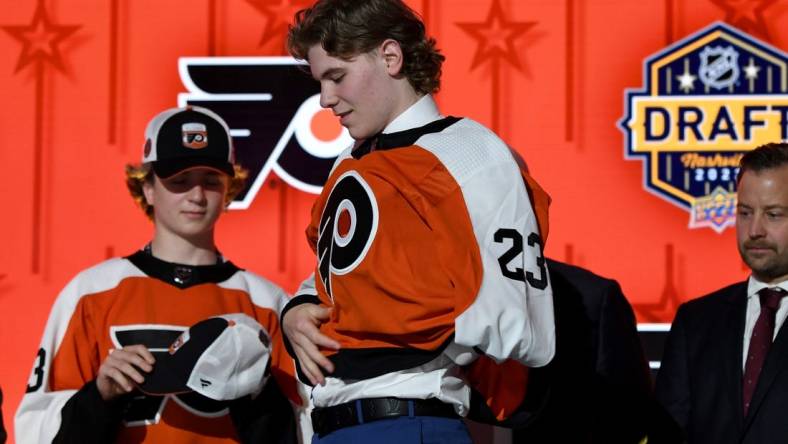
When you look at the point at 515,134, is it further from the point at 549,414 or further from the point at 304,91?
the point at 549,414

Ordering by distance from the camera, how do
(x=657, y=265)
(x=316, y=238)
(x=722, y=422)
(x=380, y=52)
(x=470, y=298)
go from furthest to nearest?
(x=657, y=265) < (x=722, y=422) < (x=316, y=238) < (x=380, y=52) < (x=470, y=298)

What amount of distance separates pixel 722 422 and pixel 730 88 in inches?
44.9

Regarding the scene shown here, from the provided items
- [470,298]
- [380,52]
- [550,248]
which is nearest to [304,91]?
[550,248]

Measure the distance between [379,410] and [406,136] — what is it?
435mm

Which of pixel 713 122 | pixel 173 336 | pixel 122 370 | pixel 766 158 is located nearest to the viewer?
pixel 122 370

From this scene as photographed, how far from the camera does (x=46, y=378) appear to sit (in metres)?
2.49

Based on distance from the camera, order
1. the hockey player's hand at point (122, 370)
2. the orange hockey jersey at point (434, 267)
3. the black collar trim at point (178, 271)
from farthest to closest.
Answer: the black collar trim at point (178, 271)
the hockey player's hand at point (122, 370)
the orange hockey jersey at point (434, 267)

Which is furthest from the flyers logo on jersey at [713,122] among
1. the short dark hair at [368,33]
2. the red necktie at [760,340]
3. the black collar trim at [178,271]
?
the short dark hair at [368,33]

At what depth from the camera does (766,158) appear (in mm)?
2658

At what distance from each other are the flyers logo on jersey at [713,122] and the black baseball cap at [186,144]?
122 centimetres

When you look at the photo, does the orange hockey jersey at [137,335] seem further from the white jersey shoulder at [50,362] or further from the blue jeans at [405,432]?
the blue jeans at [405,432]

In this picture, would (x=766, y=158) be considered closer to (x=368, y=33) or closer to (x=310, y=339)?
(x=368, y=33)

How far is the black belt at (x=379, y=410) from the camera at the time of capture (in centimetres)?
173

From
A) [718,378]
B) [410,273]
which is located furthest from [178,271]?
[718,378]
